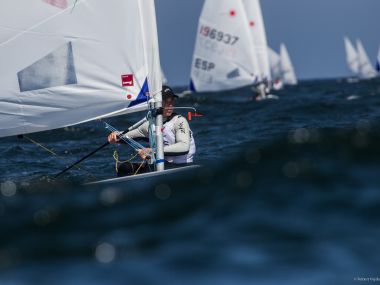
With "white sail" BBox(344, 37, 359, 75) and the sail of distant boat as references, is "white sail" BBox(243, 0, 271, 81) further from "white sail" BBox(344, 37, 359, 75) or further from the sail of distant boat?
"white sail" BBox(344, 37, 359, 75)

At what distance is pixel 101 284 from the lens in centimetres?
373

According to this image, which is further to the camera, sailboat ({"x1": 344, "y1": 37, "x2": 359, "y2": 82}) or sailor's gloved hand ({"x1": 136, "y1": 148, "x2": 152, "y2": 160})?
sailboat ({"x1": 344, "y1": 37, "x2": 359, "y2": 82})

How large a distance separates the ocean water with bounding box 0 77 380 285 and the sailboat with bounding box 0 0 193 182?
1403mm

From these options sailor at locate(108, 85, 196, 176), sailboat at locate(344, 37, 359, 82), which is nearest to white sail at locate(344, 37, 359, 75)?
sailboat at locate(344, 37, 359, 82)

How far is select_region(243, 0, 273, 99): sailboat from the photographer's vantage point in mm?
32094

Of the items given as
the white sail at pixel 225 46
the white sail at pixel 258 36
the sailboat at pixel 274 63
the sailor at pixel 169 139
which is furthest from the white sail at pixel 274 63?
the sailor at pixel 169 139

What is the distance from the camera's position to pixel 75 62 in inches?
306

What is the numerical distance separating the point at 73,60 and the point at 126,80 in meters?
0.65

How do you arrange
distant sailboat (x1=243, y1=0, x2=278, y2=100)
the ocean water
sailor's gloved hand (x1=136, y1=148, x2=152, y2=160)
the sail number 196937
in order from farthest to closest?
1. distant sailboat (x1=243, y1=0, x2=278, y2=100)
2. the sail number 196937
3. sailor's gloved hand (x1=136, y1=148, x2=152, y2=160)
4. the ocean water

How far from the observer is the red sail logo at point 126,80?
764 cm

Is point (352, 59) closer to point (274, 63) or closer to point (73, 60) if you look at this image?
point (274, 63)

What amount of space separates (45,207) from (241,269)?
5.86 feet

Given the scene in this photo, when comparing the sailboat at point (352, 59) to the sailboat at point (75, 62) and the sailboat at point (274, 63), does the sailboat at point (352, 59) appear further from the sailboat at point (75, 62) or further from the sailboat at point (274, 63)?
the sailboat at point (75, 62)

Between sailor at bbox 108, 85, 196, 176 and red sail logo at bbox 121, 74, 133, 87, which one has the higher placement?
red sail logo at bbox 121, 74, 133, 87
